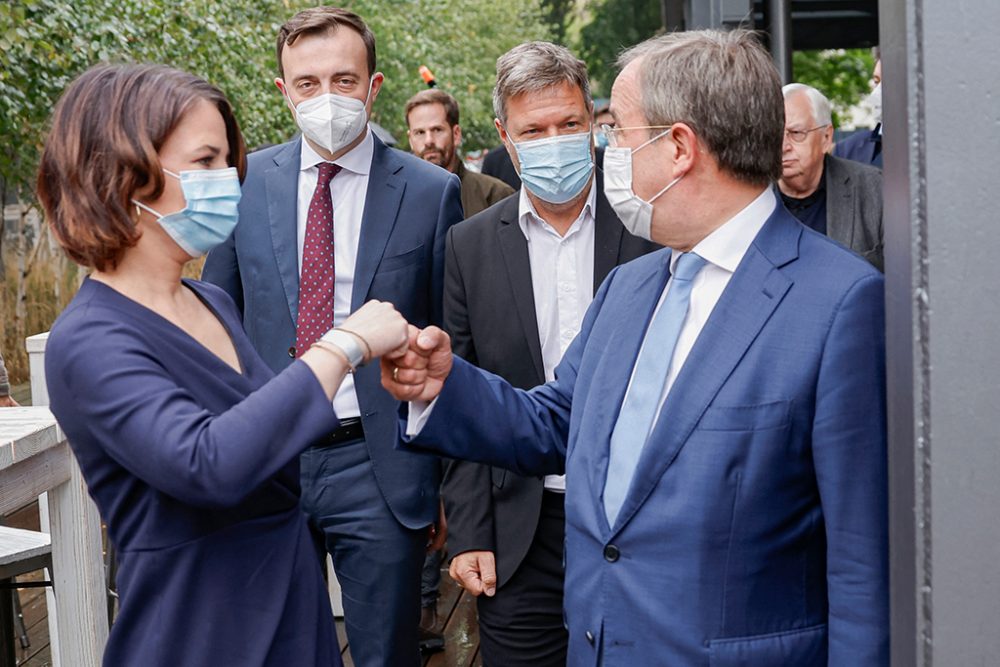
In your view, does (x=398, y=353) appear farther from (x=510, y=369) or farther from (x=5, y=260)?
(x=5, y=260)

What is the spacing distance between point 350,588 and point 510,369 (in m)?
0.73

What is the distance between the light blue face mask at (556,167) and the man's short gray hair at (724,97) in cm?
110

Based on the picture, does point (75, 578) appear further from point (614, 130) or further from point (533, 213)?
point (614, 130)

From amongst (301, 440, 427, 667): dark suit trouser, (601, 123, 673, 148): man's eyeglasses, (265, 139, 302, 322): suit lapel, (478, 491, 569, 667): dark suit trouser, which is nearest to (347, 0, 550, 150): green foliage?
(265, 139, 302, 322): suit lapel

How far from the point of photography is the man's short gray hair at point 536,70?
3.32m

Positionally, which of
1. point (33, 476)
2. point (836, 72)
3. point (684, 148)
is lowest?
point (33, 476)

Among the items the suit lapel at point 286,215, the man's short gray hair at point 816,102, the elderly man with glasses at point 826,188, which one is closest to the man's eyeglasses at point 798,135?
the elderly man with glasses at point 826,188

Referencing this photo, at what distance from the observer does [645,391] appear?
2.13 meters

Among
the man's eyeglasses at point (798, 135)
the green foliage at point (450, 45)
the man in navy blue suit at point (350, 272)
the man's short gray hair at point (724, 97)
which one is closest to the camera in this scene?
the man's short gray hair at point (724, 97)

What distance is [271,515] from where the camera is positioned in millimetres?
2232

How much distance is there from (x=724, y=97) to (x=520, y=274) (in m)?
1.21

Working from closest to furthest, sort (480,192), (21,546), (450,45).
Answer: (21,546)
(480,192)
(450,45)

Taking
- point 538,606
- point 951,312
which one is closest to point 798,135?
point 538,606

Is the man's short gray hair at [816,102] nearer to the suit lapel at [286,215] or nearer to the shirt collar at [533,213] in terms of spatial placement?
the shirt collar at [533,213]
